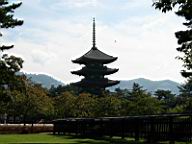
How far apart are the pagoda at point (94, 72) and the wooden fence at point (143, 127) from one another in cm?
4581

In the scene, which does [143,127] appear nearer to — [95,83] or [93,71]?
[95,83]

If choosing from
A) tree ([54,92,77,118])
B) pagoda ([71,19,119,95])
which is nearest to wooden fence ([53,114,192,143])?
tree ([54,92,77,118])

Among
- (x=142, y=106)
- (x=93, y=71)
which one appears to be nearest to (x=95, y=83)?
(x=93, y=71)

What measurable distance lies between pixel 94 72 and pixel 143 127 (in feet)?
206

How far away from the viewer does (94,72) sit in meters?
96.7

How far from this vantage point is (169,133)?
29.8 meters

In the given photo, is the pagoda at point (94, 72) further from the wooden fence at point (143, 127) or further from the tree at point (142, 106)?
the wooden fence at point (143, 127)

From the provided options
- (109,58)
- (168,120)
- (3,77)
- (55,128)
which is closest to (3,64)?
(3,77)

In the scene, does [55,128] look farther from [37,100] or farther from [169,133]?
[169,133]

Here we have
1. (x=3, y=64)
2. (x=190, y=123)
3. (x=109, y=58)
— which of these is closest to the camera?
(x=190, y=123)

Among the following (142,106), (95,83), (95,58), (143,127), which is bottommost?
(143,127)

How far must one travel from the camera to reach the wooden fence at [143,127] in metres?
29.0

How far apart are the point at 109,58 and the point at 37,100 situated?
102 ft

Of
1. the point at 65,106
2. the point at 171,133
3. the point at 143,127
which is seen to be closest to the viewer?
the point at 171,133
